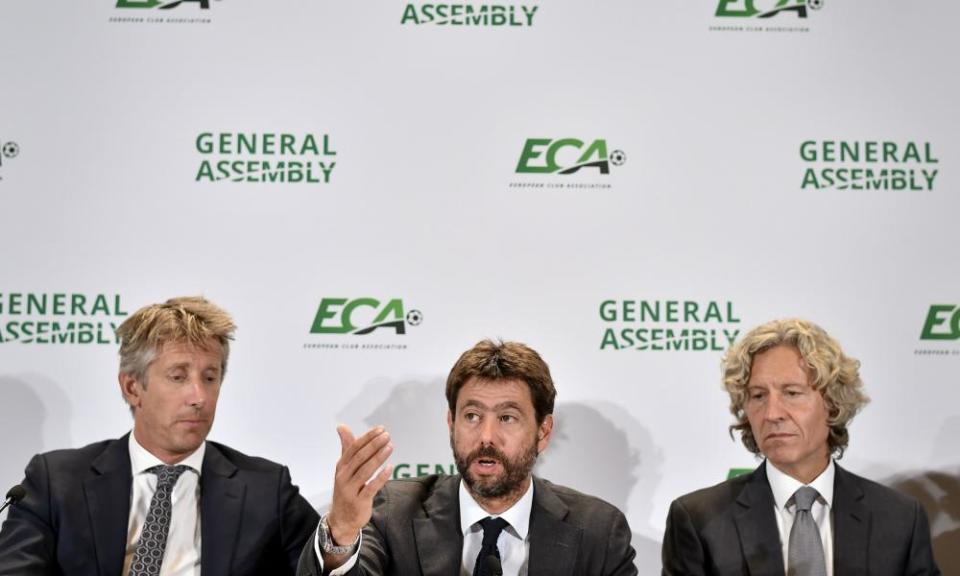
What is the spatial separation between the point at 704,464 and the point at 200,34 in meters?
2.74

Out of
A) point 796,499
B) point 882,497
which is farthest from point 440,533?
point 882,497

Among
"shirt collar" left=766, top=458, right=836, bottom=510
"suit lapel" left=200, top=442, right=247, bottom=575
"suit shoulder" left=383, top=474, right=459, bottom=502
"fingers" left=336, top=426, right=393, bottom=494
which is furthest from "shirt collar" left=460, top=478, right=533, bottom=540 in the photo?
"shirt collar" left=766, top=458, right=836, bottom=510

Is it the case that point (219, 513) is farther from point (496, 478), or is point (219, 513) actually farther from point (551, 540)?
point (551, 540)

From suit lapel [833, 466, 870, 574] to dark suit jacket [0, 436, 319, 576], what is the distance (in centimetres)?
181

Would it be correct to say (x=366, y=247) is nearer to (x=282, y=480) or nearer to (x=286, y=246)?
(x=286, y=246)

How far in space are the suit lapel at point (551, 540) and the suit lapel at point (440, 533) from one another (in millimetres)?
241

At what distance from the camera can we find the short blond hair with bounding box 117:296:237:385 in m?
3.46

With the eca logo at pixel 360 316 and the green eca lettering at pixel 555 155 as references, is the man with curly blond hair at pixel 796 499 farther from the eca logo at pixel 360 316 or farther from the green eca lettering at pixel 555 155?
the eca logo at pixel 360 316

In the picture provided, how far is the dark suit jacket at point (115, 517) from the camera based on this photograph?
3279mm

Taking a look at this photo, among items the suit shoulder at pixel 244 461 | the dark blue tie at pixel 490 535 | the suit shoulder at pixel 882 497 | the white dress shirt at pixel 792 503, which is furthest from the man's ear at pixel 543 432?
the suit shoulder at pixel 882 497

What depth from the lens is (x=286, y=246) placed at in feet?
13.6

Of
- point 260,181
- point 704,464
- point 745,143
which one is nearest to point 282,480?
point 260,181

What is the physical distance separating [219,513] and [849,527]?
7.02ft

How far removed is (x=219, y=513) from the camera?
3.40 metres
